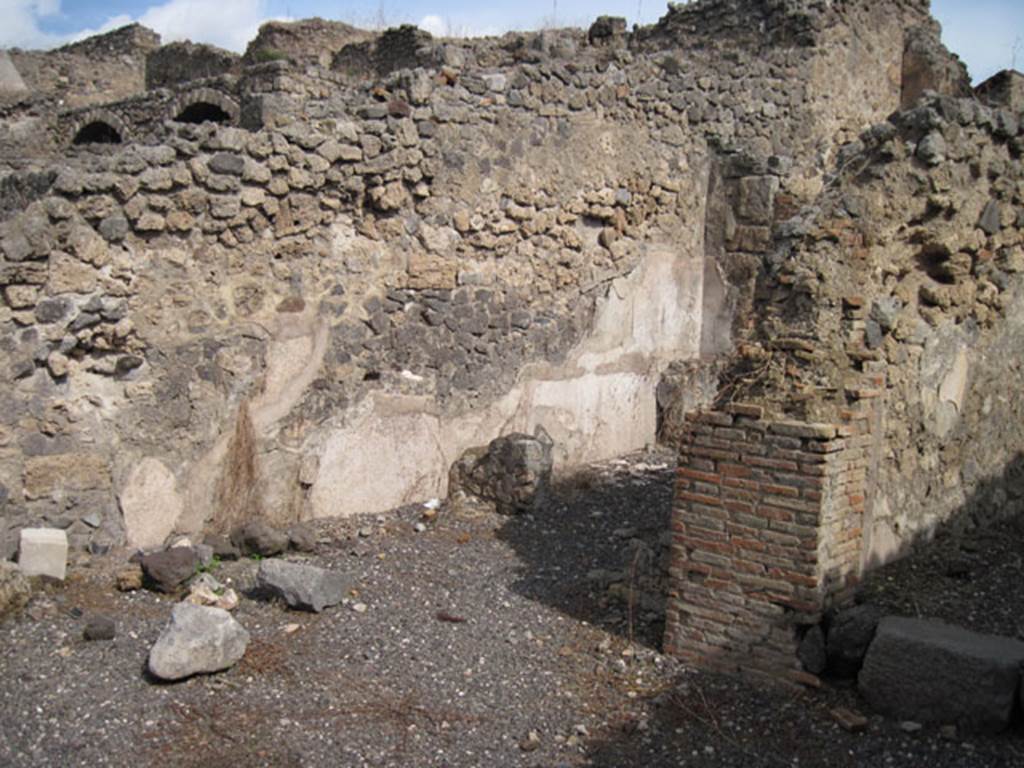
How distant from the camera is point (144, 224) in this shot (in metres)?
5.04

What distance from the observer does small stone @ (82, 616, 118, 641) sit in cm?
401

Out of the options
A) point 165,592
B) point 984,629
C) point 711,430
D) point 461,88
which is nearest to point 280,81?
point 461,88

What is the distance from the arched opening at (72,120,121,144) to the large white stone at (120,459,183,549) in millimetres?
5700

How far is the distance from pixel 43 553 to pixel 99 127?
21.2ft

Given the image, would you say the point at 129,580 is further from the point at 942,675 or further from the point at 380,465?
the point at 942,675

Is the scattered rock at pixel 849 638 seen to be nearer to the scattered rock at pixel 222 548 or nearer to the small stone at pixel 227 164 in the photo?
the scattered rock at pixel 222 548

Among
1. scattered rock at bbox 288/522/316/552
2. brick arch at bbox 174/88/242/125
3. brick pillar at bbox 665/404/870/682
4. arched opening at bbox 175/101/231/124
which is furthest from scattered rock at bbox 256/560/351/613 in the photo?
arched opening at bbox 175/101/231/124

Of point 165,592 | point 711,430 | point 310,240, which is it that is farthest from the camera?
point 310,240

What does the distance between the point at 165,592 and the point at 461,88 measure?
3.65 m

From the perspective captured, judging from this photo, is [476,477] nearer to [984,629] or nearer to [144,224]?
[144,224]

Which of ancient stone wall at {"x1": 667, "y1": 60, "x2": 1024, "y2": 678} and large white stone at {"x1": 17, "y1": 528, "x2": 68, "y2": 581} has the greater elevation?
ancient stone wall at {"x1": 667, "y1": 60, "x2": 1024, "y2": 678}

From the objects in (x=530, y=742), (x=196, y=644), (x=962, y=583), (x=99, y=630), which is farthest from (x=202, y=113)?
(x=962, y=583)

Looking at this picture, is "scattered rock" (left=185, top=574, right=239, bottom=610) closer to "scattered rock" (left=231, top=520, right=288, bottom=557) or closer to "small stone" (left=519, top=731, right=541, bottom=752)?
"scattered rock" (left=231, top=520, right=288, bottom=557)

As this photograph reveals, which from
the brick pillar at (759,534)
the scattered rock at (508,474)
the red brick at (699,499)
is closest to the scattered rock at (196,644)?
the brick pillar at (759,534)
